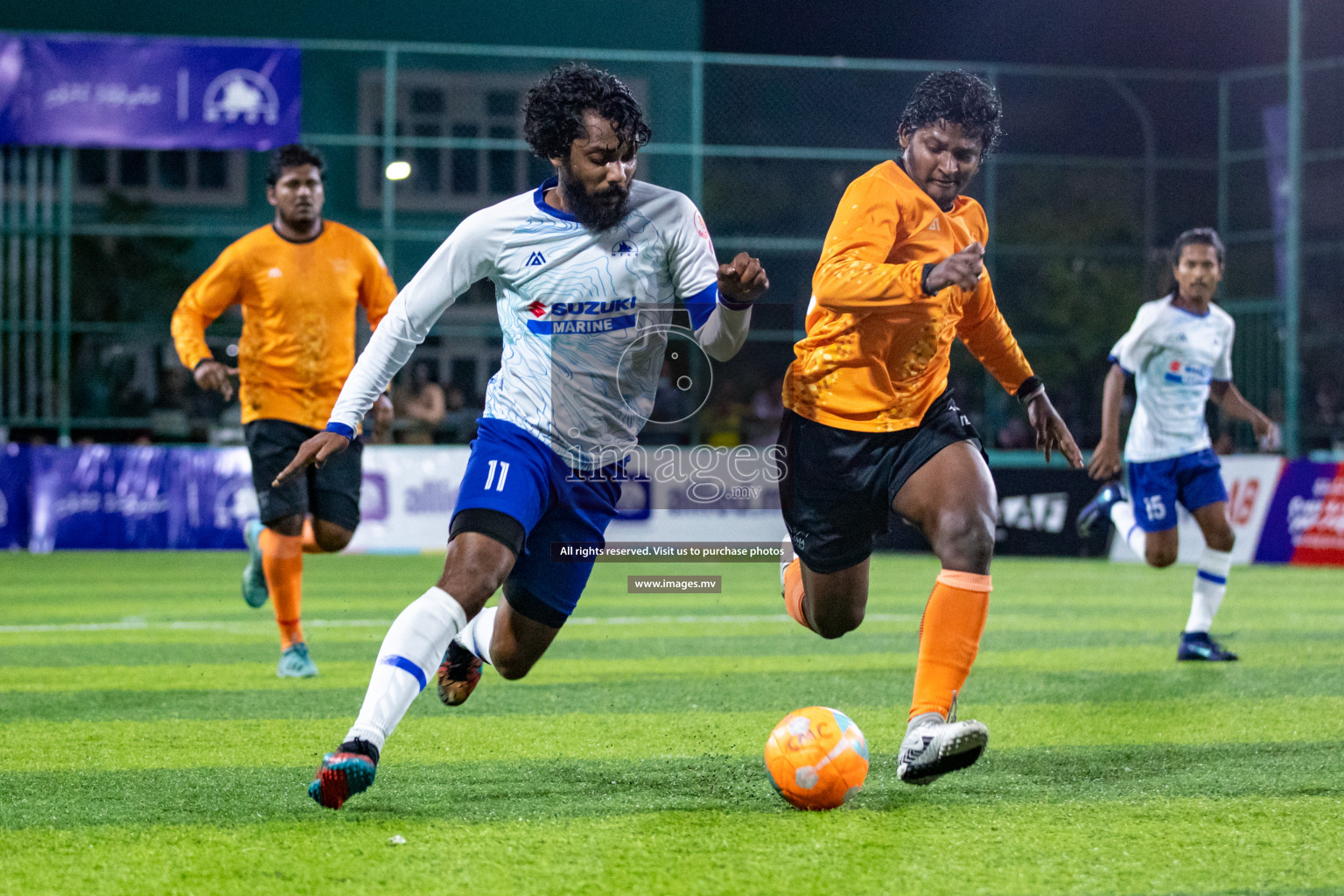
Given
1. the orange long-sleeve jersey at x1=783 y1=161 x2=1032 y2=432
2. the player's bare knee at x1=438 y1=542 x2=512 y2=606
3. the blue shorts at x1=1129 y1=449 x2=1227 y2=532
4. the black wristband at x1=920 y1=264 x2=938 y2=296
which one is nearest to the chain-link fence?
the blue shorts at x1=1129 y1=449 x2=1227 y2=532

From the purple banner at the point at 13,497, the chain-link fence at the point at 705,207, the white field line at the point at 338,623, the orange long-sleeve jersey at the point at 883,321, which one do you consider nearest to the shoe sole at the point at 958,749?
the orange long-sleeve jersey at the point at 883,321

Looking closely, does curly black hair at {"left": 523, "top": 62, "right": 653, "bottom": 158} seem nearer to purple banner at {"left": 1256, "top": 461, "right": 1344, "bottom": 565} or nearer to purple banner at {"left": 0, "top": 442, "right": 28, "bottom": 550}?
purple banner at {"left": 1256, "top": 461, "right": 1344, "bottom": 565}

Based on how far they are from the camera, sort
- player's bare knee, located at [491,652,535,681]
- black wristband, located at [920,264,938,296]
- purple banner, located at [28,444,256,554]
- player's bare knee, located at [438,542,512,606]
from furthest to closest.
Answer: purple banner, located at [28,444,256,554], player's bare knee, located at [491,652,535,681], black wristband, located at [920,264,938,296], player's bare knee, located at [438,542,512,606]

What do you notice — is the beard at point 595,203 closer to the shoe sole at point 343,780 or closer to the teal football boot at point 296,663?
the shoe sole at point 343,780

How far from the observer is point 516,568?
197 inches

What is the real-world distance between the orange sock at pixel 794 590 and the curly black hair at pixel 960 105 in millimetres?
1705

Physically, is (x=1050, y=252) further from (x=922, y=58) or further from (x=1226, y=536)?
(x=1226, y=536)

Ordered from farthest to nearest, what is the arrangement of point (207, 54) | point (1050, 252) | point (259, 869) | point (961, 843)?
point (1050, 252) → point (207, 54) → point (961, 843) → point (259, 869)

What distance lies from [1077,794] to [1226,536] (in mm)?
4373

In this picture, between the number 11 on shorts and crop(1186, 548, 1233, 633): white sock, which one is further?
crop(1186, 548, 1233, 633): white sock

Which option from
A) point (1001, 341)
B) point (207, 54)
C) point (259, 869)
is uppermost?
point (207, 54)

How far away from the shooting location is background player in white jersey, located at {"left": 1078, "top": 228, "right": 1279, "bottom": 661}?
8.60m

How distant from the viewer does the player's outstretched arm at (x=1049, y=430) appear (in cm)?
529

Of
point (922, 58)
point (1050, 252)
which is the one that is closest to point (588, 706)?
point (1050, 252)
